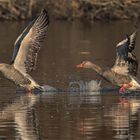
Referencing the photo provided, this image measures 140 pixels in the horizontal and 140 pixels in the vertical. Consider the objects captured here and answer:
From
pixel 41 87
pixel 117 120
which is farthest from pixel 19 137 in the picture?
pixel 41 87

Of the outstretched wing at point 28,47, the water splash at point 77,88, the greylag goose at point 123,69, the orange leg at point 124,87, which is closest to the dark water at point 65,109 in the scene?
the orange leg at point 124,87

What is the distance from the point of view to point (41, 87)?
18031 millimetres

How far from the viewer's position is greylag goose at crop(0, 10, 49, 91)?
715 inches

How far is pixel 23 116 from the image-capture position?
14.0 meters

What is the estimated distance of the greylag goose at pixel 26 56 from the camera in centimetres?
1816

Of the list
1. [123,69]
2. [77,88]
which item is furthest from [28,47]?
[123,69]

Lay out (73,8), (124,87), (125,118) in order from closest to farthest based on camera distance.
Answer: (125,118)
(124,87)
(73,8)

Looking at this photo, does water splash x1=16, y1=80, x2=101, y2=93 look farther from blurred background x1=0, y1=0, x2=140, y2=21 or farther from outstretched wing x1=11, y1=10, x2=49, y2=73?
blurred background x1=0, y1=0, x2=140, y2=21

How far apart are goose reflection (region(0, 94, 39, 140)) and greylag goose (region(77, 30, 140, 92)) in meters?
1.97

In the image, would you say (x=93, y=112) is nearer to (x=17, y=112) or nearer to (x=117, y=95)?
(x=17, y=112)

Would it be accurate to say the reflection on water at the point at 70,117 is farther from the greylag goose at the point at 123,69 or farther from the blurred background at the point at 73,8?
the blurred background at the point at 73,8

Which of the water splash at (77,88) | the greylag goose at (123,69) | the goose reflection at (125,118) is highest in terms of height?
the greylag goose at (123,69)

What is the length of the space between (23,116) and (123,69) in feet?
15.9

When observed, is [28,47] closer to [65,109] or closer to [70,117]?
[65,109]
